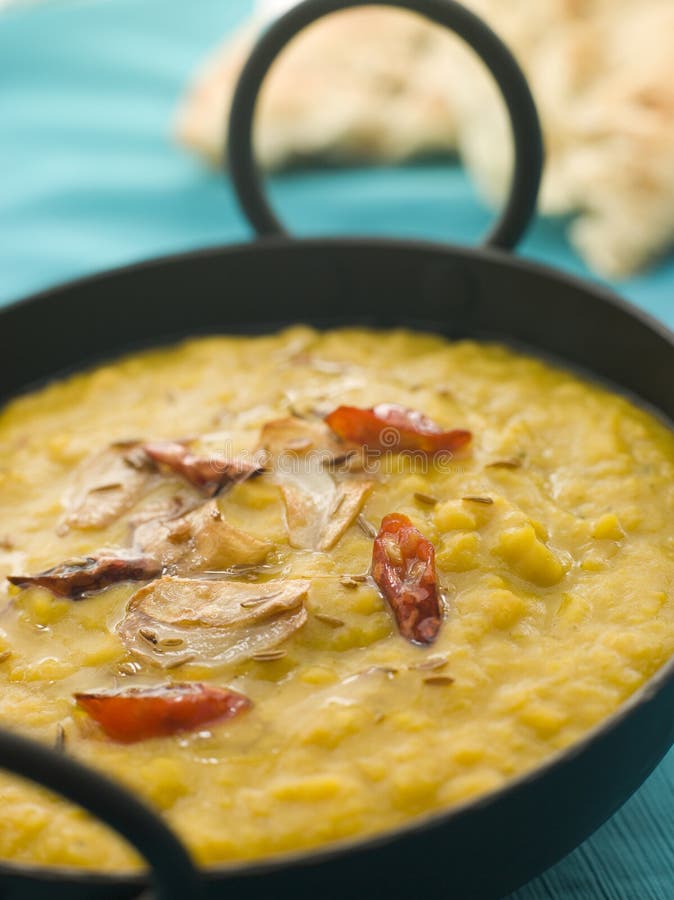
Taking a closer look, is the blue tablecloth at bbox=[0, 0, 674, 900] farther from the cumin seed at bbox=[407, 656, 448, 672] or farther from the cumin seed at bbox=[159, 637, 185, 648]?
the cumin seed at bbox=[159, 637, 185, 648]

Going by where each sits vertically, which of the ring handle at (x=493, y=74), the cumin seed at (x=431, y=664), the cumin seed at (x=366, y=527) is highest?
the ring handle at (x=493, y=74)

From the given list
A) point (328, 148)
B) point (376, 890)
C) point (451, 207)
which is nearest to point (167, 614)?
point (376, 890)

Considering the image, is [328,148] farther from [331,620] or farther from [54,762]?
[54,762]

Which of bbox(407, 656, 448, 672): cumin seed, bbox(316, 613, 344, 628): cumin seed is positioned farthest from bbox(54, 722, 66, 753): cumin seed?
bbox(407, 656, 448, 672): cumin seed

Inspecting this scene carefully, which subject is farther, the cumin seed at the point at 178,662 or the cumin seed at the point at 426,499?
the cumin seed at the point at 426,499

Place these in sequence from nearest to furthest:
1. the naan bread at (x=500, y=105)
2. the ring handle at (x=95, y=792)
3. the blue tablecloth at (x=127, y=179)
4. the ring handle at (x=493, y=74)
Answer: the ring handle at (x=95, y=792), the ring handle at (x=493, y=74), the naan bread at (x=500, y=105), the blue tablecloth at (x=127, y=179)

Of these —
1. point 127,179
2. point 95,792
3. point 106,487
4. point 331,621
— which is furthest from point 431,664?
point 127,179

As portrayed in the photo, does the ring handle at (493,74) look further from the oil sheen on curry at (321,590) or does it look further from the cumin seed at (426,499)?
the cumin seed at (426,499)

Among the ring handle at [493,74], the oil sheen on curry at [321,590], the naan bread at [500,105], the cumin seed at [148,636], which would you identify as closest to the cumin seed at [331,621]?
the oil sheen on curry at [321,590]
